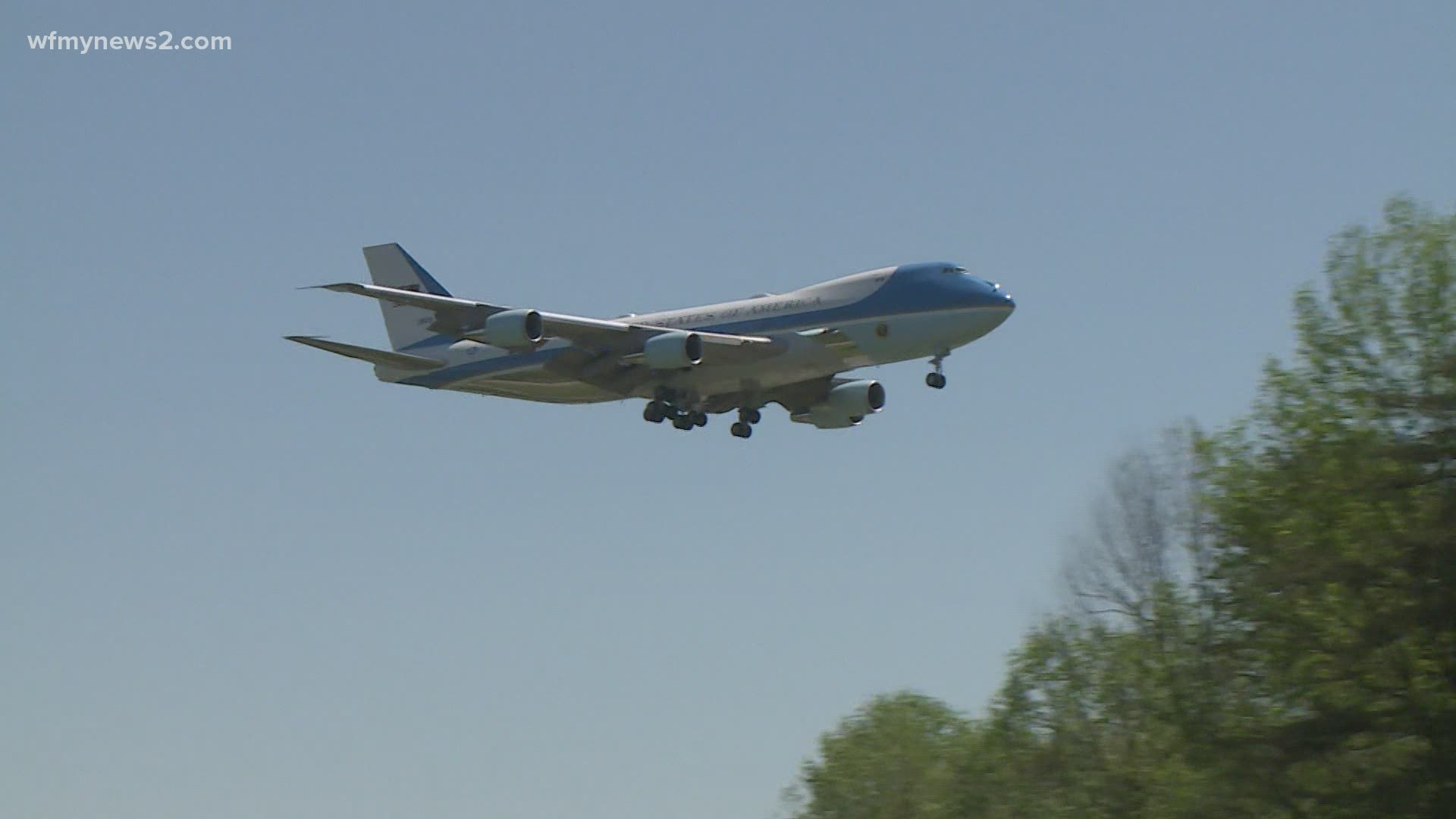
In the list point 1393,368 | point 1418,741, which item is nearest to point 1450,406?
point 1393,368

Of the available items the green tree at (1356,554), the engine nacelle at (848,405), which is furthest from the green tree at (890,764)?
the green tree at (1356,554)

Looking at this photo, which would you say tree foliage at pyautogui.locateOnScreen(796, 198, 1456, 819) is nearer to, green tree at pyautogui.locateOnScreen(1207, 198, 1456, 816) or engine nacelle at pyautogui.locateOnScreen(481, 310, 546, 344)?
green tree at pyautogui.locateOnScreen(1207, 198, 1456, 816)

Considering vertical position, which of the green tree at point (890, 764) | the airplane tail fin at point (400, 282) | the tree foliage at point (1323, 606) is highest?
the airplane tail fin at point (400, 282)

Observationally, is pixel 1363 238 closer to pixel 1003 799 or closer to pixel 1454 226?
pixel 1454 226

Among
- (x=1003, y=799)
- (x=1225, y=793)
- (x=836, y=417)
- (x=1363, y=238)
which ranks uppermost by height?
(x=1363, y=238)

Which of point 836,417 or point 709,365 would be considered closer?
point 709,365

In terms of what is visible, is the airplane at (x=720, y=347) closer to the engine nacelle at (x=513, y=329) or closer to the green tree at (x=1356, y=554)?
the engine nacelle at (x=513, y=329)
